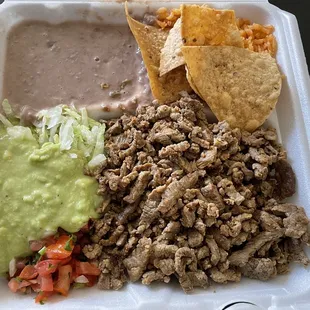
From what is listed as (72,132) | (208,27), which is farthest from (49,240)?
(208,27)

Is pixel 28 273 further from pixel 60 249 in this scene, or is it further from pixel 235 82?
pixel 235 82

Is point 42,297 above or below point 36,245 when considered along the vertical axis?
below

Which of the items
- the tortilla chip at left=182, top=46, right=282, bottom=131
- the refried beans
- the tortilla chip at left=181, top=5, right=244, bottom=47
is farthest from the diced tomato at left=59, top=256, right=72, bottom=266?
the tortilla chip at left=181, top=5, right=244, bottom=47

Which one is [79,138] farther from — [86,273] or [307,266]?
[307,266]

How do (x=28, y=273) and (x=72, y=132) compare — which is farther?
(x=72, y=132)

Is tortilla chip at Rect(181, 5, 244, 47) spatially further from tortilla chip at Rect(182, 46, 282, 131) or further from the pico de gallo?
the pico de gallo

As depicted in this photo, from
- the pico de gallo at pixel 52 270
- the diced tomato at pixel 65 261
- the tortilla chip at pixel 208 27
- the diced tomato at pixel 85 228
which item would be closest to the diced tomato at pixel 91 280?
the pico de gallo at pixel 52 270

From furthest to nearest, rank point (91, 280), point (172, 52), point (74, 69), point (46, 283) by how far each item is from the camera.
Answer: point (74, 69), point (172, 52), point (91, 280), point (46, 283)

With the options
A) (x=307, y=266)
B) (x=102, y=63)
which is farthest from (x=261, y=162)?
(x=102, y=63)
